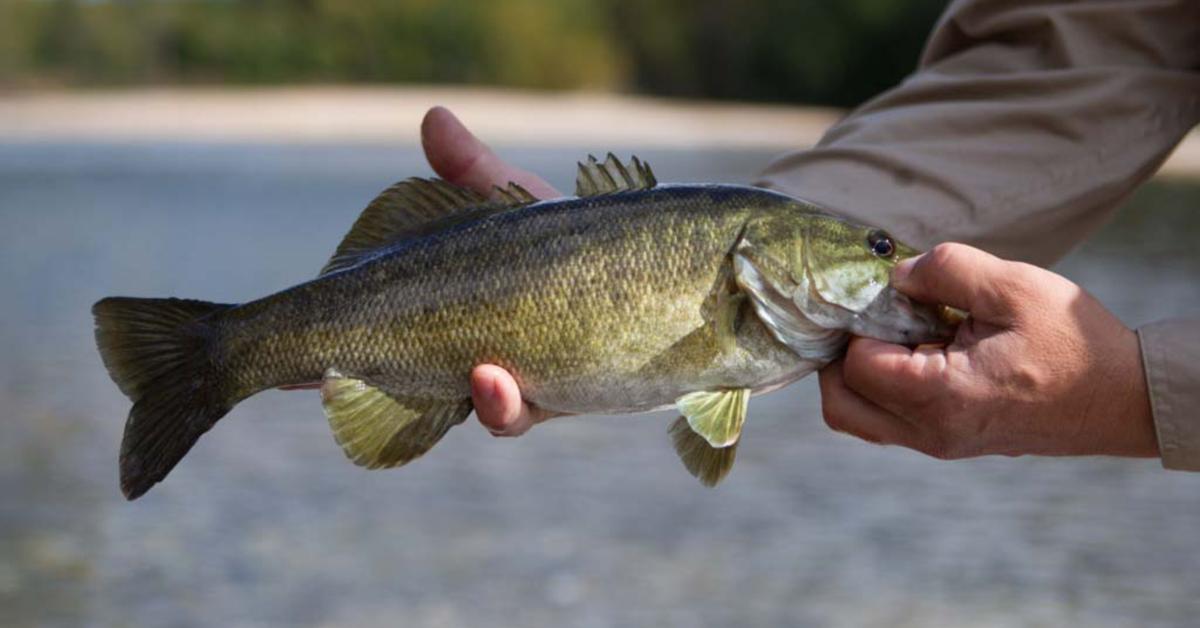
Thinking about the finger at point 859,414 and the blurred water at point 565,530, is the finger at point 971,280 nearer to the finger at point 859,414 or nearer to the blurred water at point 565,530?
the finger at point 859,414

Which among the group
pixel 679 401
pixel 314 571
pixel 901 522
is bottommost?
pixel 901 522

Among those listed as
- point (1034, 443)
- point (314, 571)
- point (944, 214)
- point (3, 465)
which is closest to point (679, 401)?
point (1034, 443)

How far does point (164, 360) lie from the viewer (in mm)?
2943

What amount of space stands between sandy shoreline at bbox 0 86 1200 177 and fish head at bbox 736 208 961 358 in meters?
32.1

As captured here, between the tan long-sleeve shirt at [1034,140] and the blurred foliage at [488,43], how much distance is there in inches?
1807

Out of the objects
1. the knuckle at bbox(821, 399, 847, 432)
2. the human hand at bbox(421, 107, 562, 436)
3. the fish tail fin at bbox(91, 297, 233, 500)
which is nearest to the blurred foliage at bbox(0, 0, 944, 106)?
the human hand at bbox(421, 107, 562, 436)

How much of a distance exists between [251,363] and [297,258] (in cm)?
1345

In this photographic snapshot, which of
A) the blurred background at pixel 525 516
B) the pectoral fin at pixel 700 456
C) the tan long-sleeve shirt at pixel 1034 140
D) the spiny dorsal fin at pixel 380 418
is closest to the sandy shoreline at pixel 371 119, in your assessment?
the blurred background at pixel 525 516

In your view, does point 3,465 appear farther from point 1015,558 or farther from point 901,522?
point 1015,558

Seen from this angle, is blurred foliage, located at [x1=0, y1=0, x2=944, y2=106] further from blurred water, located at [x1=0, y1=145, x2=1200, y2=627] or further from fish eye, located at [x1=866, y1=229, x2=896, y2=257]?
fish eye, located at [x1=866, y1=229, x2=896, y2=257]

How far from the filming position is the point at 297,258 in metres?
16.2

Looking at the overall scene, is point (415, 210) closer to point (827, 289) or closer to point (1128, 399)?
point (827, 289)

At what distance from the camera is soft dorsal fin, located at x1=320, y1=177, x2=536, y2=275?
2979mm

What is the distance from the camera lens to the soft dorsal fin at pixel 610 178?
2.89 meters
